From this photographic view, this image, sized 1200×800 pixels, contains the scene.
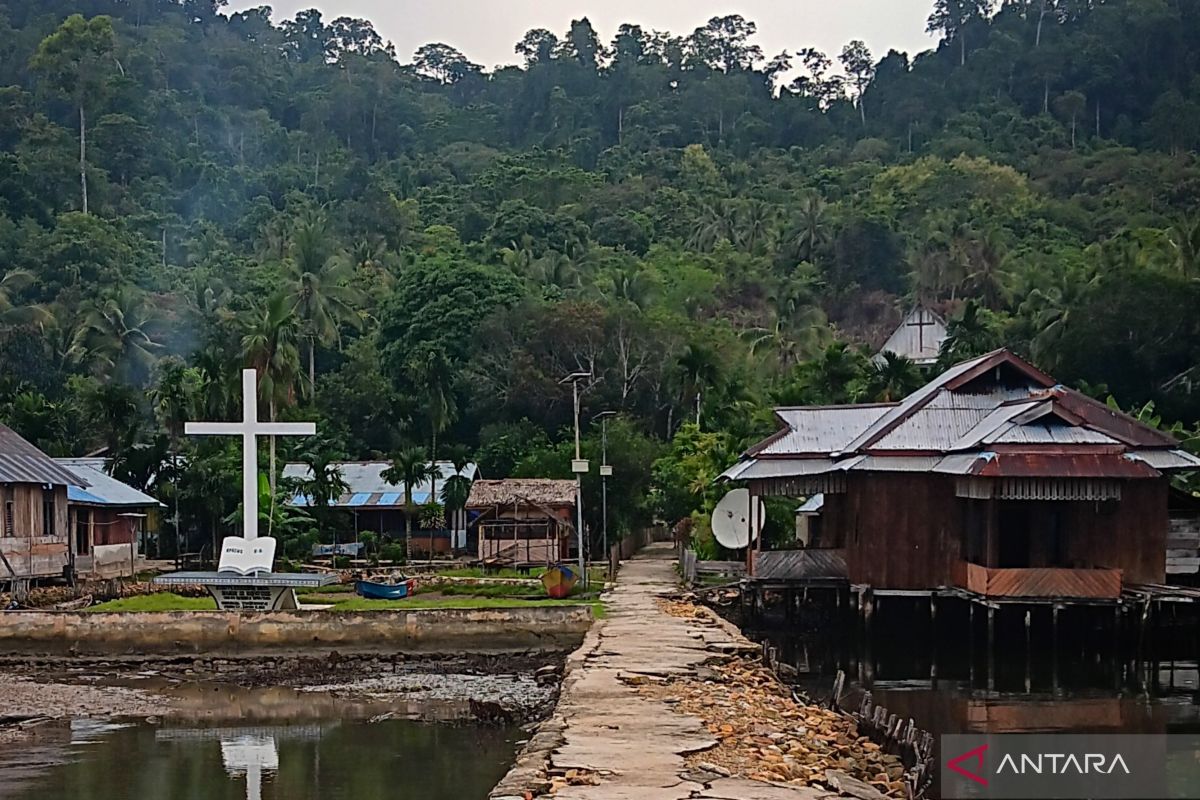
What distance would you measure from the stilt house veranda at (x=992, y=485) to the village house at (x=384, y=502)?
1986cm

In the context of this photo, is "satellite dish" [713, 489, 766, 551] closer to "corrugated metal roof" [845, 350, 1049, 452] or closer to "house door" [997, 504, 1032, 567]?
"corrugated metal roof" [845, 350, 1049, 452]

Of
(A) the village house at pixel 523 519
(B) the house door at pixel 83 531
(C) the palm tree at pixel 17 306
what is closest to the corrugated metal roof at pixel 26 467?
(B) the house door at pixel 83 531

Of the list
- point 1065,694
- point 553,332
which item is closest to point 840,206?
point 553,332

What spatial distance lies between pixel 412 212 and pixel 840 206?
29.2 metres

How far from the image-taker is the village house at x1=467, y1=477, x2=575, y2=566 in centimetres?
4659

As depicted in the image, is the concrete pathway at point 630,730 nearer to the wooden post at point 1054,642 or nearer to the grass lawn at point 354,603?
the grass lawn at point 354,603

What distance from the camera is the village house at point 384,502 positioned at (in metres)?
53.5

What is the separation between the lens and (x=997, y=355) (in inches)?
1348

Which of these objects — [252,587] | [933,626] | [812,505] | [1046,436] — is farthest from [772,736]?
[812,505]

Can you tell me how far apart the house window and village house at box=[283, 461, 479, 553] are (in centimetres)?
1143

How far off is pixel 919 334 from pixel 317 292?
30.5 meters

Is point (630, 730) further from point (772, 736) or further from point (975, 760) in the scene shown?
point (975, 760)

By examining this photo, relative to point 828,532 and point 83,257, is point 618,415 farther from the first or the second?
point 83,257

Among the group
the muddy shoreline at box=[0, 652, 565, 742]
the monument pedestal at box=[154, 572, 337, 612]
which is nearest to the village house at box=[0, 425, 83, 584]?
the monument pedestal at box=[154, 572, 337, 612]
